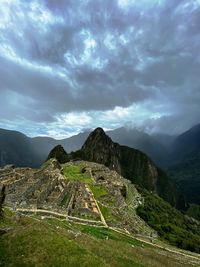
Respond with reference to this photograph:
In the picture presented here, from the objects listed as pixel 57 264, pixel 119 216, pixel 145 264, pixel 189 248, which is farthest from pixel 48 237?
pixel 189 248

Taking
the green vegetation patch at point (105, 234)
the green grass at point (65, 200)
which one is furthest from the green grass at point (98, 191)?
the green vegetation patch at point (105, 234)

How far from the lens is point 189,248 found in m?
84.1

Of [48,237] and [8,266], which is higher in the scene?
[48,237]

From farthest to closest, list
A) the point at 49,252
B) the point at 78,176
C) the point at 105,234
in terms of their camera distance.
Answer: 1. the point at 78,176
2. the point at 105,234
3. the point at 49,252

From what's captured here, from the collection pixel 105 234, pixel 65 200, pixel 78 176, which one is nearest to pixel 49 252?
pixel 105 234

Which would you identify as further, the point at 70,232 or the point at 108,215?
the point at 108,215

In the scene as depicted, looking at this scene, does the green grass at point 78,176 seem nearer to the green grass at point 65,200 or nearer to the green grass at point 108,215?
the green grass at point 65,200

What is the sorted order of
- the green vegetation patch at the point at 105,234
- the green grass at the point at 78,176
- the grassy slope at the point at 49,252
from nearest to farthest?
1. the grassy slope at the point at 49,252
2. the green vegetation patch at the point at 105,234
3. the green grass at the point at 78,176

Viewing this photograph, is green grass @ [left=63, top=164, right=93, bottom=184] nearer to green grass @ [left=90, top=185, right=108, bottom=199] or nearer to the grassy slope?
green grass @ [left=90, top=185, right=108, bottom=199]

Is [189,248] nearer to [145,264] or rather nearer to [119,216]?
[119,216]

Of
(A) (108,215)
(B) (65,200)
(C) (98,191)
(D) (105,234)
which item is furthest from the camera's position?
(C) (98,191)

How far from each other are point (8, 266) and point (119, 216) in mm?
50080

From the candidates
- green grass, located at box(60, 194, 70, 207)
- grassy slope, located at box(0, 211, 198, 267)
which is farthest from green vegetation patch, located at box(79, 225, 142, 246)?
green grass, located at box(60, 194, 70, 207)

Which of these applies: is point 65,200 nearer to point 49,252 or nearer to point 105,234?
point 105,234
